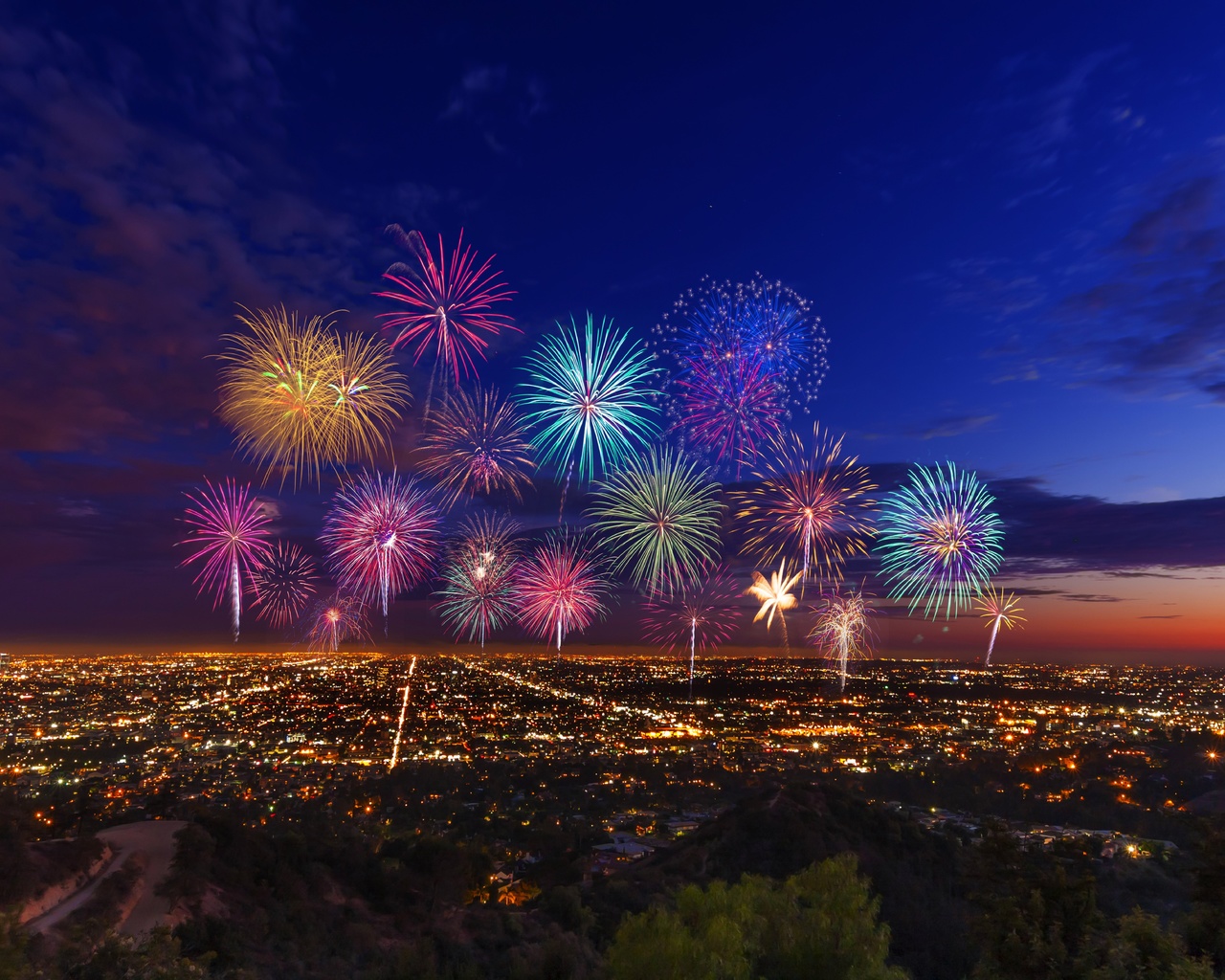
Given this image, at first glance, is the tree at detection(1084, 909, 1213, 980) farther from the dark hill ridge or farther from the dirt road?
the dirt road

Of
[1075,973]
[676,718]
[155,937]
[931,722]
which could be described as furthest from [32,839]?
[931,722]

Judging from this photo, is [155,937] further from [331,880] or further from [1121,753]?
[1121,753]

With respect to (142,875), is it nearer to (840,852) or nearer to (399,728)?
(840,852)

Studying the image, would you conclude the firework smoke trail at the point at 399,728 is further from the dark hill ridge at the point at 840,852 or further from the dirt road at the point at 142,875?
the dark hill ridge at the point at 840,852

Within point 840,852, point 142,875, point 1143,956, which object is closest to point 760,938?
point 1143,956

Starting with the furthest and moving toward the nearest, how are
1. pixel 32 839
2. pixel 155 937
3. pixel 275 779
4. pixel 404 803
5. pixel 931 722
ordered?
pixel 931 722, pixel 275 779, pixel 404 803, pixel 32 839, pixel 155 937

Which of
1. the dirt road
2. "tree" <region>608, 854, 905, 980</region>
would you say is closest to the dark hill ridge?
"tree" <region>608, 854, 905, 980</region>
